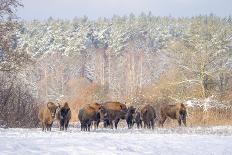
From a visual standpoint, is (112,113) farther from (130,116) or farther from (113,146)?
(113,146)

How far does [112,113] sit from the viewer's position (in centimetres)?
3359

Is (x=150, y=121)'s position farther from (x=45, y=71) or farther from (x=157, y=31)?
(x=157, y=31)

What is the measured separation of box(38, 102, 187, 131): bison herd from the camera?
2553cm

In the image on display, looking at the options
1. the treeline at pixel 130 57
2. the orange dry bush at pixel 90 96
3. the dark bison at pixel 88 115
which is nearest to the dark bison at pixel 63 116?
the dark bison at pixel 88 115

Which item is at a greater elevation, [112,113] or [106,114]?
[112,113]

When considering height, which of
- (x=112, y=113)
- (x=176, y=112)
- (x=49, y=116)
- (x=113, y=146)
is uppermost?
(x=176, y=112)

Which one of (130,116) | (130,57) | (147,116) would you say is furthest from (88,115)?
(130,57)

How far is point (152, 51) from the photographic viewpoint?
146 meters

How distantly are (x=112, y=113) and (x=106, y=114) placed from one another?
84 cm

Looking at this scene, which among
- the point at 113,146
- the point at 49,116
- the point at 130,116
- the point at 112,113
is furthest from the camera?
the point at 130,116

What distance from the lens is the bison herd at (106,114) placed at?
25.5 meters

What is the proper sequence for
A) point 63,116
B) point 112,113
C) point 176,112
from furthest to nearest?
1. point 176,112
2. point 112,113
3. point 63,116

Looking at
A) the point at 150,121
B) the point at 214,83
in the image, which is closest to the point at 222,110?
the point at 214,83

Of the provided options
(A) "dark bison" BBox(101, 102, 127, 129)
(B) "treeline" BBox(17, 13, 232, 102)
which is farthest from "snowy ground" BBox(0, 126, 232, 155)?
(B) "treeline" BBox(17, 13, 232, 102)
